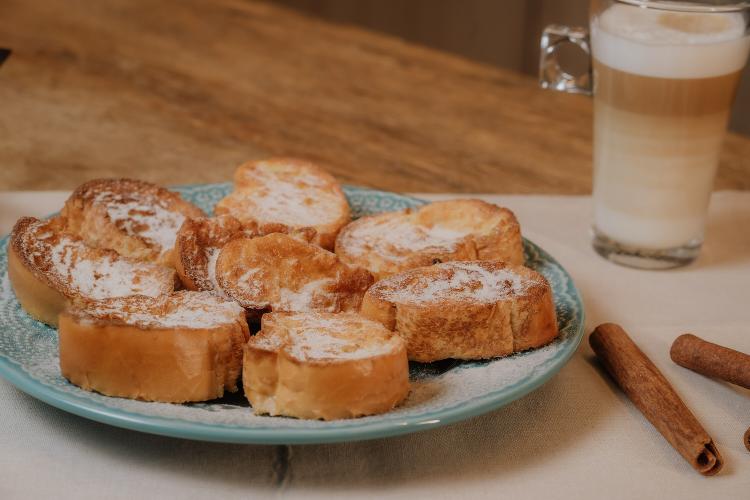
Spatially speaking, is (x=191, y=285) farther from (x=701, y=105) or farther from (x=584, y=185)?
(x=584, y=185)

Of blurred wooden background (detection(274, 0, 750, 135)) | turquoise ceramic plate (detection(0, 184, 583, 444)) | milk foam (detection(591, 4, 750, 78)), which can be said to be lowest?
blurred wooden background (detection(274, 0, 750, 135))

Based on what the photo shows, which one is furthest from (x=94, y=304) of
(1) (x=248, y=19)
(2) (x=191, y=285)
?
(1) (x=248, y=19)

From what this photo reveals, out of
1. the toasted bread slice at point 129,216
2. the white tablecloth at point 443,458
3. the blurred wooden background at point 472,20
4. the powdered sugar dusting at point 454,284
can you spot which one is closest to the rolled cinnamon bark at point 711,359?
the white tablecloth at point 443,458

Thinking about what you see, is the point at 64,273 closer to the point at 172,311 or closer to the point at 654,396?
the point at 172,311

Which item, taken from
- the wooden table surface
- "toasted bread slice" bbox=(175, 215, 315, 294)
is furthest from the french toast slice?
the wooden table surface

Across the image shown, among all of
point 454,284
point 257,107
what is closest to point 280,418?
point 454,284

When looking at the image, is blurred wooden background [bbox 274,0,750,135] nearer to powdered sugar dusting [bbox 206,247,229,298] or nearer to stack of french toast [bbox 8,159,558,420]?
stack of french toast [bbox 8,159,558,420]

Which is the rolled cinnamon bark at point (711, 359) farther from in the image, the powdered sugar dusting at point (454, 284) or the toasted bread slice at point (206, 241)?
the toasted bread slice at point (206, 241)
